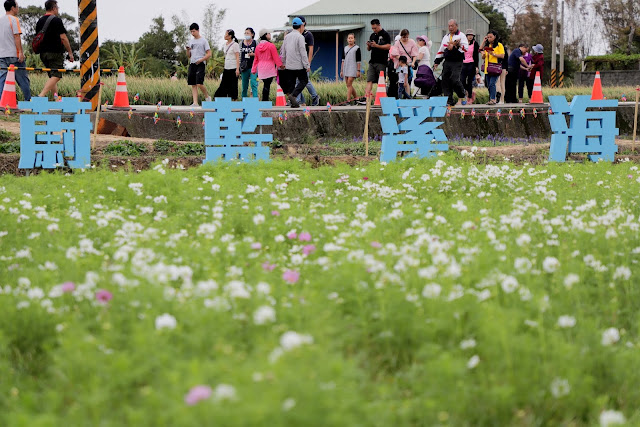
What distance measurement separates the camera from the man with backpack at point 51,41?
1346cm

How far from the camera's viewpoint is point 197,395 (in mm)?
2299

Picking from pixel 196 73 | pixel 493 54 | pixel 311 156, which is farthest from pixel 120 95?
pixel 493 54

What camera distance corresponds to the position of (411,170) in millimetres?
9219

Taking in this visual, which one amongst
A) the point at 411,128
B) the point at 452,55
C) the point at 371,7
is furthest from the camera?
the point at 371,7

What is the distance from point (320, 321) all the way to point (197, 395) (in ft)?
2.70

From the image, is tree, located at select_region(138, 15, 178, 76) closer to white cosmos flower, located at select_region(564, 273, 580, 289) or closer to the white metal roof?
the white metal roof

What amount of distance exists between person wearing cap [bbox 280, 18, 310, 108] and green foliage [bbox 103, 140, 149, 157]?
13.4ft

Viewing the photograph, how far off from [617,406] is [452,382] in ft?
2.72

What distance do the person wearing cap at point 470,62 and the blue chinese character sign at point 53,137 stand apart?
8419 millimetres

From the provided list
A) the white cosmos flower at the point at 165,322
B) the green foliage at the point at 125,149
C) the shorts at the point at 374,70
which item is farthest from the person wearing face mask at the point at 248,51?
the white cosmos flower at the point at 165,322

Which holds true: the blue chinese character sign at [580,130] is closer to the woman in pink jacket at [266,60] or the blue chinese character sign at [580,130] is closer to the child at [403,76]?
the child at [403,76]

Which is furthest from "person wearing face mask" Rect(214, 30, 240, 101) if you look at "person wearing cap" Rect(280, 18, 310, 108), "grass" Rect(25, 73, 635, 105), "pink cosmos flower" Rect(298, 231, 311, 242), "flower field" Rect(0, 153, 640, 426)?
"pink cosmos flower" Rect(298, 231, 311, 242)

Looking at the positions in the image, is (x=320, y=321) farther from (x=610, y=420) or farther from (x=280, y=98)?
(x=280, y=98)

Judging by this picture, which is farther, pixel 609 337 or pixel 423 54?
pixel 423 54
